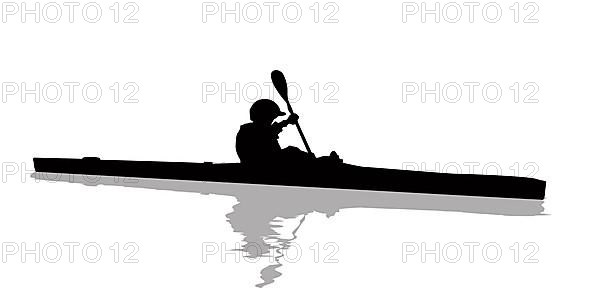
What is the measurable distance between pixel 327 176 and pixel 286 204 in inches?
45.3

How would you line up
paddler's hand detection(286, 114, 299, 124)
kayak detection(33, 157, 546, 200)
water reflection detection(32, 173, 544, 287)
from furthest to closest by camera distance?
paddler's hand detection(286, 114, 299, 124) → kayak detection(33, 157, 546, 200) → water reflection detection(32, 173, 544, 287)

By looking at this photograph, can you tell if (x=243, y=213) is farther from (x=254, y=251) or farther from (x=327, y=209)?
(x=254, y=251)

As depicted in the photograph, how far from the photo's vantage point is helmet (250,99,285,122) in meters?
9.11

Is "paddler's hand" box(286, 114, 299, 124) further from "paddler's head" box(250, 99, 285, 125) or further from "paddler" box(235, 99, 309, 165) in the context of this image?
"paddler's head" box(250, 99, 285, 125)

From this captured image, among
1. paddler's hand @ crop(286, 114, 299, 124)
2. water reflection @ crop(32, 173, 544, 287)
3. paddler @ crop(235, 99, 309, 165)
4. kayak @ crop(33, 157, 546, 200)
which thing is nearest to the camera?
water reflection @ crop(32, 173, 544, 287)

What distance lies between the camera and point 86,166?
10320 millimetres

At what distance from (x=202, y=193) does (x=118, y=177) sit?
5.85ft

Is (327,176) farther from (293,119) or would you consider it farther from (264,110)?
(264,110)

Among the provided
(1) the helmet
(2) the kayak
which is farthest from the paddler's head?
(2) the kayak

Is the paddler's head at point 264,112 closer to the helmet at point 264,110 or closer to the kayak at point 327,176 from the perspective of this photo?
the helmet at point 264,110

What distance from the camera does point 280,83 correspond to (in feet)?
29.8

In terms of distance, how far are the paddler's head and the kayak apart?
0.51 m

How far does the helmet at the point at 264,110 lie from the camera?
9109 mm

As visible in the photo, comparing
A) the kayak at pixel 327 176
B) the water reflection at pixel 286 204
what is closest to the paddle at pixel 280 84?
the kayak at pixel 327 176
